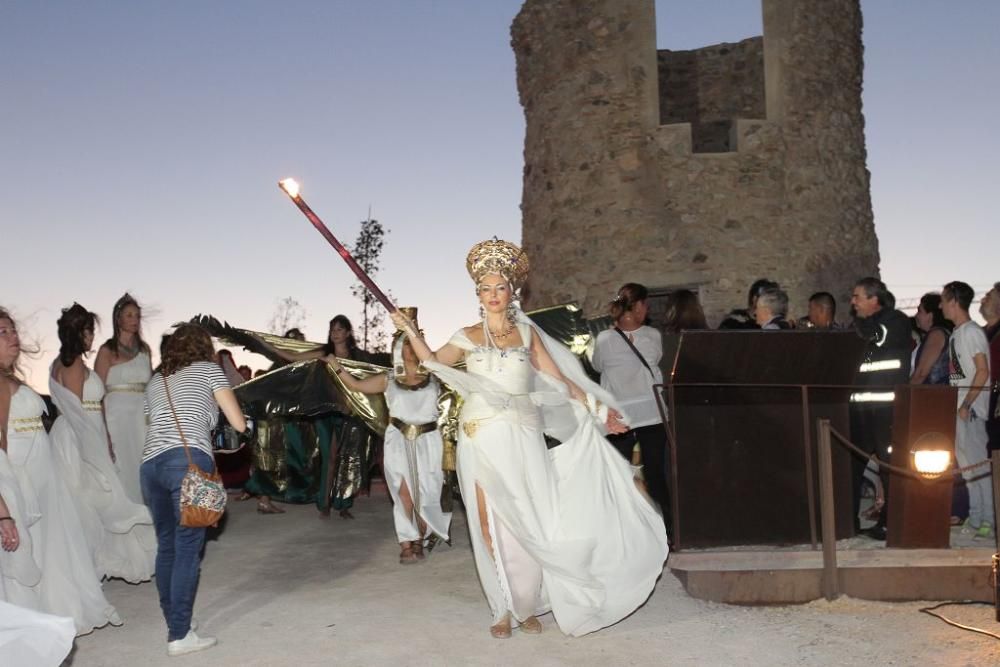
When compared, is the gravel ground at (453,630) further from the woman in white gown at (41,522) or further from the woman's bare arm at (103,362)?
the woman's bare arm at (103,362)

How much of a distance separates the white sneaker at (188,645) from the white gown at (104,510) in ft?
5.52

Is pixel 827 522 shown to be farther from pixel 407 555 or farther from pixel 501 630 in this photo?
pixel 407 555

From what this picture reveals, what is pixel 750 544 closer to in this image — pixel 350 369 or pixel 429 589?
pixel 429 589

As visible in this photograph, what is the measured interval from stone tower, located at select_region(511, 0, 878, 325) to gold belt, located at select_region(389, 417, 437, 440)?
4.65m

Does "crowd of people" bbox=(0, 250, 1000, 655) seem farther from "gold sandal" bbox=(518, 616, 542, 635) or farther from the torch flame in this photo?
the torch flame

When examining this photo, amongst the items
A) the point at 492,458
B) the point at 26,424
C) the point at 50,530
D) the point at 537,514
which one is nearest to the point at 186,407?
the point at 26,424

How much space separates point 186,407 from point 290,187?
116cm

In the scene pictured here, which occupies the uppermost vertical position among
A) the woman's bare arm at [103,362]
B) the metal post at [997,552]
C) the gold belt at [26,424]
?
the woman's bare arm at [103,362]

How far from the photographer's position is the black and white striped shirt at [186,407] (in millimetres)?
4801

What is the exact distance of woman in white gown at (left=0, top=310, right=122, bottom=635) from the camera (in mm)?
4977

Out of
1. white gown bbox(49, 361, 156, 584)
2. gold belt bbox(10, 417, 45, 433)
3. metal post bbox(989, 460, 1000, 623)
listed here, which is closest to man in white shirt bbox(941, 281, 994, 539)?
metal post bbox(989, 460, 1000, 623)

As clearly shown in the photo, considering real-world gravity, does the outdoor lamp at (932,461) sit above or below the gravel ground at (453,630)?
above

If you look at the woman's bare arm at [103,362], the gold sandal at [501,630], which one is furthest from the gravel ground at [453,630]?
the woman's bare arm at [103,362]

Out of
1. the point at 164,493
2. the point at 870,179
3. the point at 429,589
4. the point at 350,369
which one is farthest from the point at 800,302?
the point at 164,493
